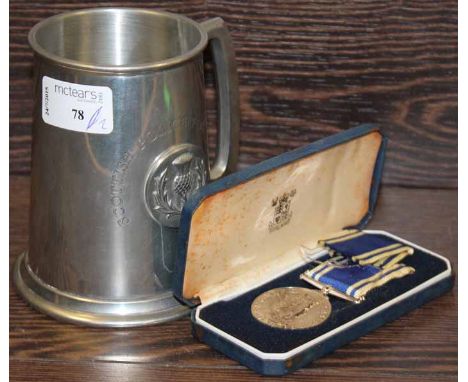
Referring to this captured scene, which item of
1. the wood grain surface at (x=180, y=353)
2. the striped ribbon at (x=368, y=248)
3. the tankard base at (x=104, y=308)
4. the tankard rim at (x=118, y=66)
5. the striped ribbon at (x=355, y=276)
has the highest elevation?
the tankard rim at (x=118, y=66)

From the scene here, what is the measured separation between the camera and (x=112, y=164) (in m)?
1.01

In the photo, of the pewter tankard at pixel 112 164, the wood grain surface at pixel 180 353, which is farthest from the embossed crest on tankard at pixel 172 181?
the wood grain surface at pixel 180 353

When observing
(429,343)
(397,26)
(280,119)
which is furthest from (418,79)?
(429,343)

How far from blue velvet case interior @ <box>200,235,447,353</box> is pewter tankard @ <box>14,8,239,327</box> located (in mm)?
65

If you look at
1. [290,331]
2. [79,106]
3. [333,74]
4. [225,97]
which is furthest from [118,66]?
[333,74]

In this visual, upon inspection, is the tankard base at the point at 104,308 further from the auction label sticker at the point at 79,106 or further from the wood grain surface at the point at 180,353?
the auction label sticker at the point at 79,106

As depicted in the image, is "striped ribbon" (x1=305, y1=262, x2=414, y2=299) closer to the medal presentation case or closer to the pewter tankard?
the medal presentation case

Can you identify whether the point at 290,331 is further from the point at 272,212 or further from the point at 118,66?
the point at 118,66

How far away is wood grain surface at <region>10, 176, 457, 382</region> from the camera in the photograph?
100 centimetres

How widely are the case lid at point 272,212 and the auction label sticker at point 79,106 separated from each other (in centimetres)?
11

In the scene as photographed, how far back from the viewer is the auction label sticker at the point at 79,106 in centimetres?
98

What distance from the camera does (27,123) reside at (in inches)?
52.6

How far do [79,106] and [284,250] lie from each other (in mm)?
282

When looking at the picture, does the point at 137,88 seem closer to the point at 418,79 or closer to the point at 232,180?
the point at 232,180
